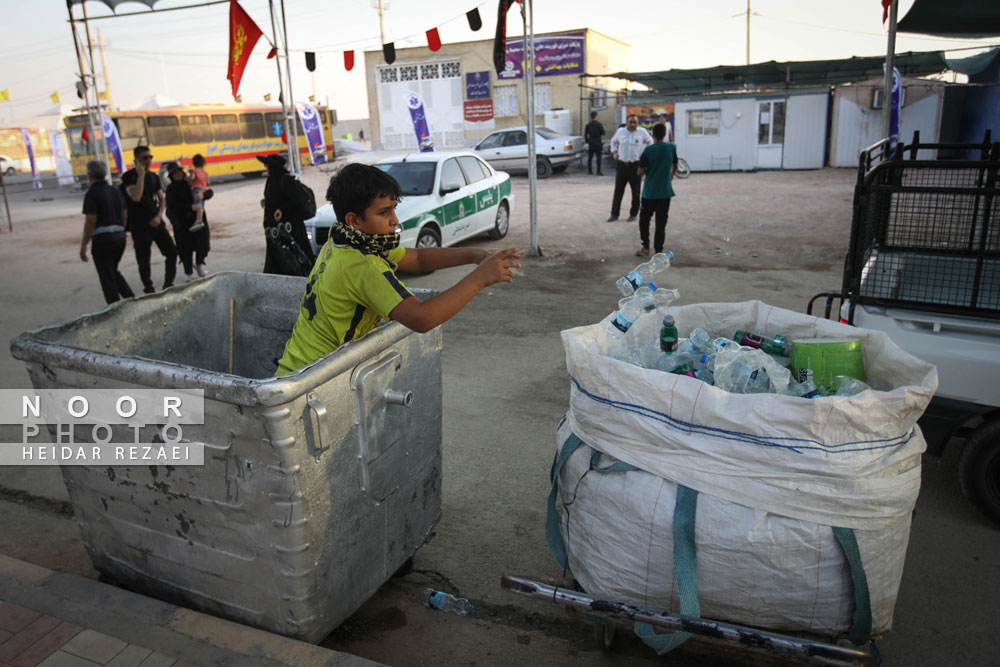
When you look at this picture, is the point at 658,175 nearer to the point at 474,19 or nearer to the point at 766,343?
the point at 474,19

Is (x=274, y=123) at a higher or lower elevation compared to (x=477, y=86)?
lower

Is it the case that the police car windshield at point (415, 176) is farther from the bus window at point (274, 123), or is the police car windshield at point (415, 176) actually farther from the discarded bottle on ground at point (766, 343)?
the bus window at point (274, 123)

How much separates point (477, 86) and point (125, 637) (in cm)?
3564

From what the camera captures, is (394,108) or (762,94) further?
(394,108)

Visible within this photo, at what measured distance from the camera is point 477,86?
3525 cm

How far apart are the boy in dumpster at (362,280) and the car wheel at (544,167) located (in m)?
20.2

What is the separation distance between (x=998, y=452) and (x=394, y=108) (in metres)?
37.5

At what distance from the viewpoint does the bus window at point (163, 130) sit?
1005 inches

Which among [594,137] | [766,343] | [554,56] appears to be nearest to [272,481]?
[766,343]

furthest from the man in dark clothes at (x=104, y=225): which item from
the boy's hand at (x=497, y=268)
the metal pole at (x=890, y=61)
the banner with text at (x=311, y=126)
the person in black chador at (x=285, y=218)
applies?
the banner with text at (x=311, y=126)

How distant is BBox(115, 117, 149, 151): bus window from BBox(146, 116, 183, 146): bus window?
0.95ft

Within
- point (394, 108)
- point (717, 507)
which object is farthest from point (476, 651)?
point (394, 108)

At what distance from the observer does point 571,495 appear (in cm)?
246

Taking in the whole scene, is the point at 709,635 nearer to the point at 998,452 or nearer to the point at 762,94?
the point at 998,452
